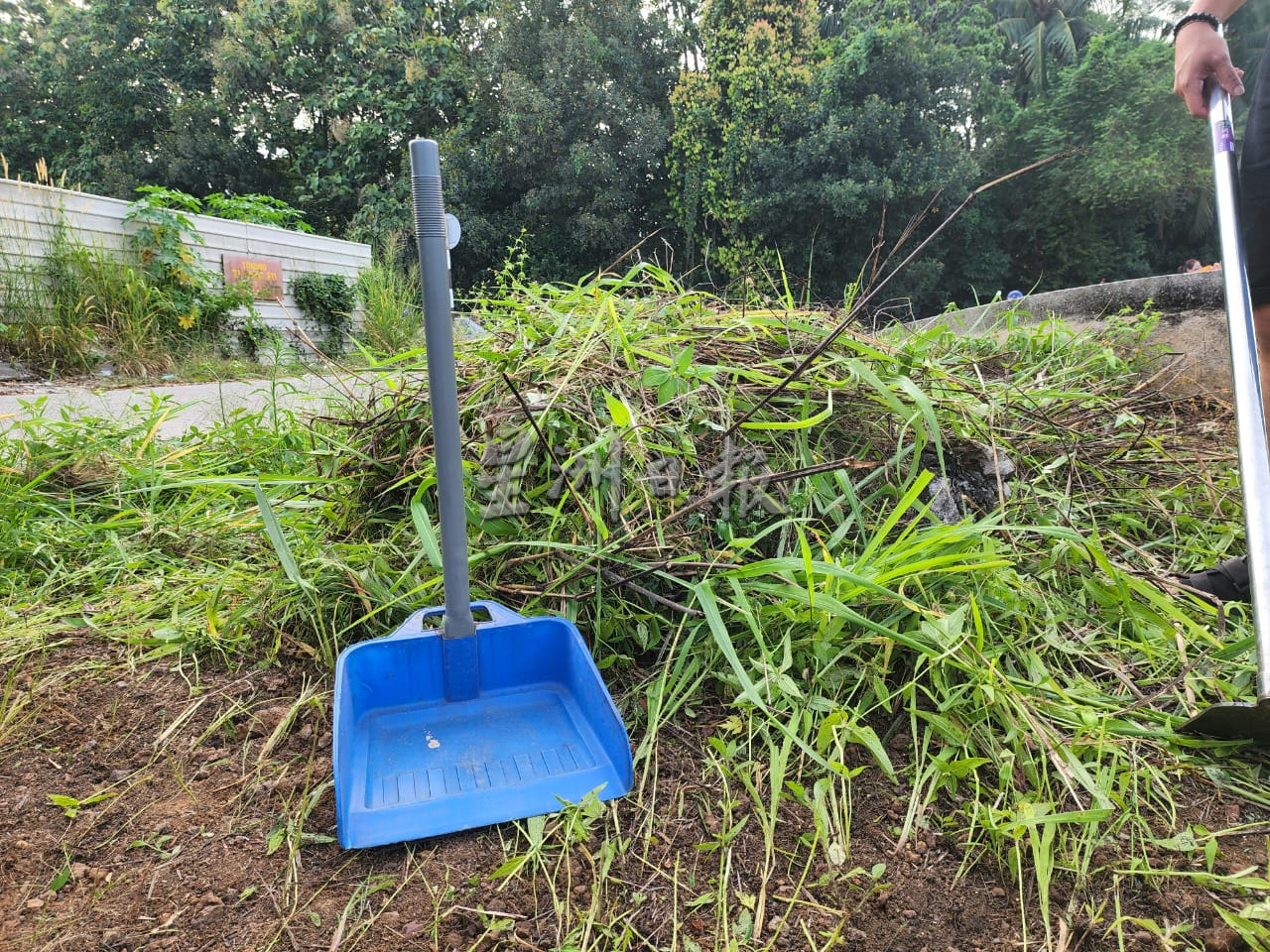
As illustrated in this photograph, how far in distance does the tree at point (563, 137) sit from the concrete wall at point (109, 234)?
16.6 ft

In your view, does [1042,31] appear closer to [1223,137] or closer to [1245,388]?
[1223,137]

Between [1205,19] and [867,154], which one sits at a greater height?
[867,154]

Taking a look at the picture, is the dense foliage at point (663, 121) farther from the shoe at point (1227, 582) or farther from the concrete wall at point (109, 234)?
the shoe at point (1227, 582)

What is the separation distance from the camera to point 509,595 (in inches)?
46.2

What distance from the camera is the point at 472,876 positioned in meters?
0.74

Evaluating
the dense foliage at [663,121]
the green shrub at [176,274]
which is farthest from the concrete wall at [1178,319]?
the dense foliage at [663,121]

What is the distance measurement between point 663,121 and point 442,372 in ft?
40.8

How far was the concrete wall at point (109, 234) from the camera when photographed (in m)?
4.18

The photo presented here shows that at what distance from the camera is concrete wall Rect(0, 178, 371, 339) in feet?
13.7

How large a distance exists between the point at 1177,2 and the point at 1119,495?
20820 millimetres

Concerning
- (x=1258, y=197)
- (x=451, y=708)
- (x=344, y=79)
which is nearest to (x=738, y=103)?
(x=344, y=79)

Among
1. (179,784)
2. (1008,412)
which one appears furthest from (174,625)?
(1008,412)

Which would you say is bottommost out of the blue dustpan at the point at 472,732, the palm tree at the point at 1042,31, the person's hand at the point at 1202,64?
the blue dustpan at the point at 472,732

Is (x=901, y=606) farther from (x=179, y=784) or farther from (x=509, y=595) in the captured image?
(x=179, y=784)
